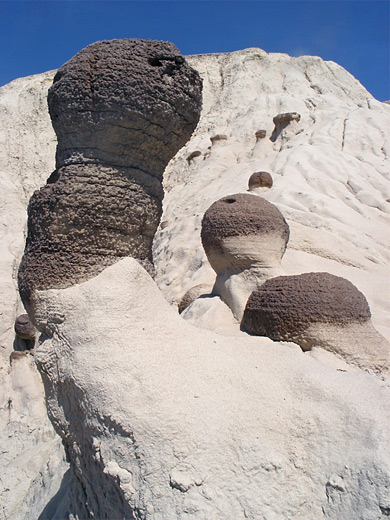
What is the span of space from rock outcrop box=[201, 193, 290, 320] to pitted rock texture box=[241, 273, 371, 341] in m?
0.71

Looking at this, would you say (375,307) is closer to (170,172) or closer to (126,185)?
(126,185)

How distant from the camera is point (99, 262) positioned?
2.57 m

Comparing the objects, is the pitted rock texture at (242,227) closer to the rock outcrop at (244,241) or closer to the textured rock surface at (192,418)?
the rock outcrop at (244,241)

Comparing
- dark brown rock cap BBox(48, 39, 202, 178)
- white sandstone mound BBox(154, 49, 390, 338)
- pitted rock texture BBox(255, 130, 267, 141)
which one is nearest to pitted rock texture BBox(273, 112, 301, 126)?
white sandstone mound BBox(154, 49, 390, 338)

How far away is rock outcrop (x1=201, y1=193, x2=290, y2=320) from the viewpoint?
13.6ft

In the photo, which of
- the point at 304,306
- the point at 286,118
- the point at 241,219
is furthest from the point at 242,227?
the point at 286,118

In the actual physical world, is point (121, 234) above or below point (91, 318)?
above

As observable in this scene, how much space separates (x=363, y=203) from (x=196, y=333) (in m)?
8.46

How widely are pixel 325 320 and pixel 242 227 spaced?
4.26 ft

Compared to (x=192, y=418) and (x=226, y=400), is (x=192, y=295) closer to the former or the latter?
(x=226, y=400)

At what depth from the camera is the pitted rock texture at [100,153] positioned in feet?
8.27

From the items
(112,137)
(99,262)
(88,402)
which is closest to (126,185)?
(112,137)

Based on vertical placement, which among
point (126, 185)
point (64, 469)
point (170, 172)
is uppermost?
point (126, 185)

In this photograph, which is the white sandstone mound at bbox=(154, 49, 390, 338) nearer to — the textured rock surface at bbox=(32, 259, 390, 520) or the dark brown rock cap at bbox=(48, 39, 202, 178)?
the textured rock surface at bbox=(32, 259, 390, 520)
